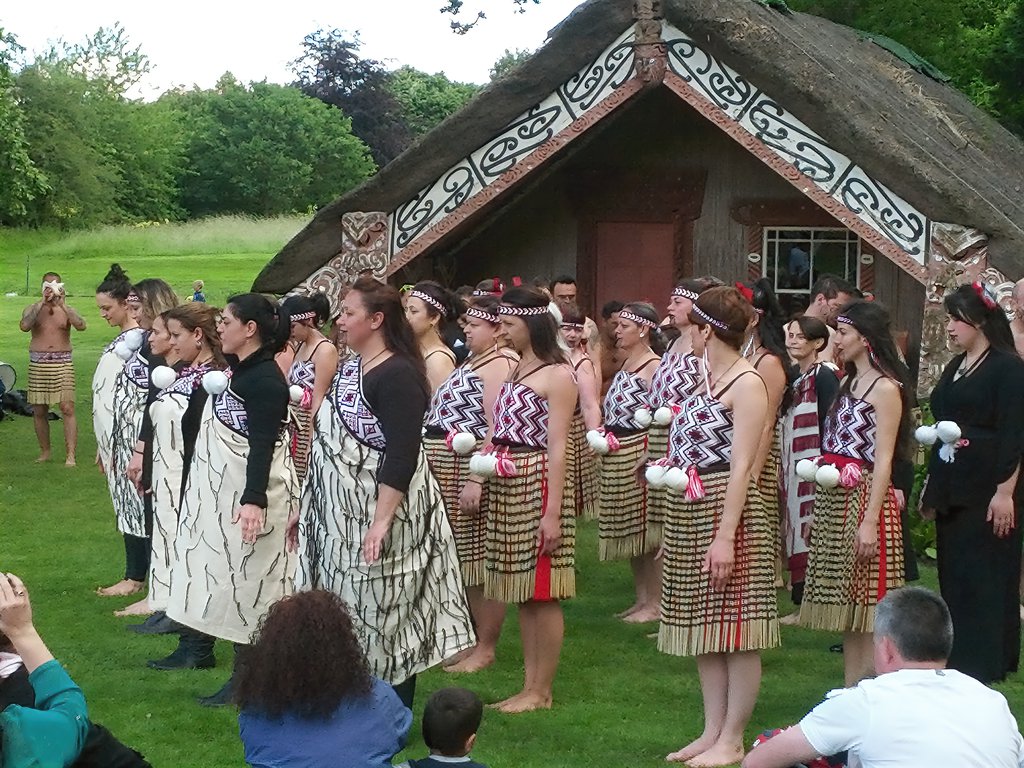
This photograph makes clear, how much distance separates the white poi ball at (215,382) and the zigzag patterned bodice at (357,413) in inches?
38.3

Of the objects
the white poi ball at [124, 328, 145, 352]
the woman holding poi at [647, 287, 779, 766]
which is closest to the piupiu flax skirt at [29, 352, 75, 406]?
the white poi ball at [124, 328, 145, 352]

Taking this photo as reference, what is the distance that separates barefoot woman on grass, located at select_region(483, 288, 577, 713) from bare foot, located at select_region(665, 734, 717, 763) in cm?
83

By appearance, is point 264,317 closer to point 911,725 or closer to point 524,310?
point 524,310

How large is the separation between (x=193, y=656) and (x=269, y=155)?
48371 millimetres

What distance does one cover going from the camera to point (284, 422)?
6656 mm

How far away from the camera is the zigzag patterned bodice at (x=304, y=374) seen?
9.34 m

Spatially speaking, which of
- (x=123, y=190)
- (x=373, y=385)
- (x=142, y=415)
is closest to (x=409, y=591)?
(x=373, y=385)

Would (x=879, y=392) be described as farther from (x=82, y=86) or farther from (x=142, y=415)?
(x=82, y=86)

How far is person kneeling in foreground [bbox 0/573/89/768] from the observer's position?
11.5ft

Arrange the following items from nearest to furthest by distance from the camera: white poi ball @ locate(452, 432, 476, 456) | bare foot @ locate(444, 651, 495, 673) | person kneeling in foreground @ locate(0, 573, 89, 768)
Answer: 1. person kneeling in foreground @ locate(0, 573, 89, 768)
2. white poi ball @ locate(452, 432, 476, 456)
3. bare foot @ locate(444, 651, 495, 673)

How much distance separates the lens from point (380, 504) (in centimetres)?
558

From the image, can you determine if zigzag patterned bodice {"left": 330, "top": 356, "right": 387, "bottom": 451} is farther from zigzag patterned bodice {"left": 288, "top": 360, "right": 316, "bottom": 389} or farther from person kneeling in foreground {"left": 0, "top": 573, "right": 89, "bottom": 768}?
zigzag patterned bodice {"left": 288, "top": 360, "right": 316, "bottom": 389}

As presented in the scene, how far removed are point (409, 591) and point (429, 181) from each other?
20.0ft

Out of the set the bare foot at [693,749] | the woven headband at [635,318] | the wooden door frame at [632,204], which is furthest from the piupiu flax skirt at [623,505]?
the wooden door frame at [632,204]
